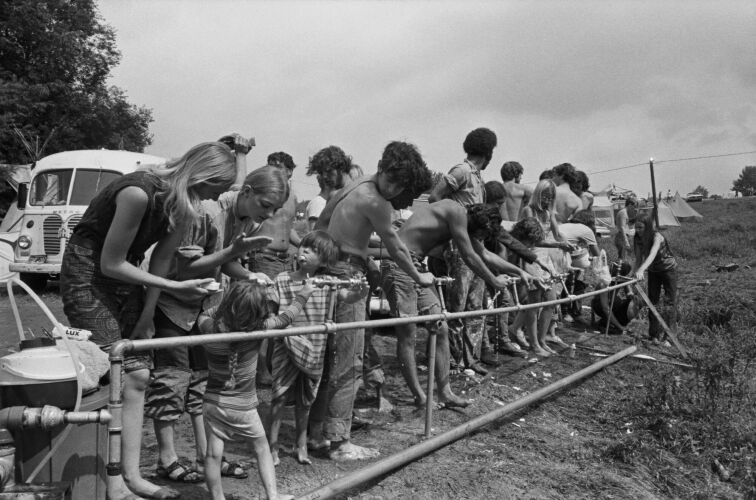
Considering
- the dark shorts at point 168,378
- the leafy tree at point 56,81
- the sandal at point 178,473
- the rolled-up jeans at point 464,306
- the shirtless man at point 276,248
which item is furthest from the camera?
the leafy tree at point 56,81

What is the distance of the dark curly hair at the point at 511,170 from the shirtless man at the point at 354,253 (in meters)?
4.68

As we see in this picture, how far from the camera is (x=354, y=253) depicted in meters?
4.00

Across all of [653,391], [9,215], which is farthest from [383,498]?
[9,215]

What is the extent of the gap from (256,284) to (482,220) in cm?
295

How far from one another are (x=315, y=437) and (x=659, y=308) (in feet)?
23.0

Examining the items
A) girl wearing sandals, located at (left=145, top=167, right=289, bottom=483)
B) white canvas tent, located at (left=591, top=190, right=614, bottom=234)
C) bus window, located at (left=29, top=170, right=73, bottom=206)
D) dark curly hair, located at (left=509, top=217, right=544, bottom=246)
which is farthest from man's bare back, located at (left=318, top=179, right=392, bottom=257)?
white canvas tent, located at (left=591, top=190, right=614, bottom=234)

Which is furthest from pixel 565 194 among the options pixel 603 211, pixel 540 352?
pixel 603 211

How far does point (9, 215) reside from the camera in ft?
44.7

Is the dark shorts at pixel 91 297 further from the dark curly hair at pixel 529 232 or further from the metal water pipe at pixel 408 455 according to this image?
the dark curly hair at pixel 529 232

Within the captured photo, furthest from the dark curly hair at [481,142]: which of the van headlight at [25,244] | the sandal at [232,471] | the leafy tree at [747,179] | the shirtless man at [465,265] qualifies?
the leafy tree at [747,179]

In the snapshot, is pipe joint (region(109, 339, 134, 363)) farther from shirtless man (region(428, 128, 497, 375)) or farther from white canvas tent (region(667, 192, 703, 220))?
white canvas tent (region(667, 192, 703, 220))

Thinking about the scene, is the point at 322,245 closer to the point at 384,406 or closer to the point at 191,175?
the point at 191,175

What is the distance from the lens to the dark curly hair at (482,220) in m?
5.33

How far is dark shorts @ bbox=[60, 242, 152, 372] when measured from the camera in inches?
105
